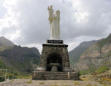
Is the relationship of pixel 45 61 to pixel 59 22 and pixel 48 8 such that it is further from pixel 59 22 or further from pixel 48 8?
pixel 48 8

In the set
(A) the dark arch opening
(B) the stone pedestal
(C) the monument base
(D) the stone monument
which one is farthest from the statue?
(C) the monument base

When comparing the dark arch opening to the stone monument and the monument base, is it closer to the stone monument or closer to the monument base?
the stone monument

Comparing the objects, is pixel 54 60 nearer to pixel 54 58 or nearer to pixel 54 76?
pixel 54 58

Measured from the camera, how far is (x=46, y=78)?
75.9ft

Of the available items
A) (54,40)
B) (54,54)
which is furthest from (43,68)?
(54,40)

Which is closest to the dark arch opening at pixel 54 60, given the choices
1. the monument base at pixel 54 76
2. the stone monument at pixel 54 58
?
the stone monument at pixel 54 58

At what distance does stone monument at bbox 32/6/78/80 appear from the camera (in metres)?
23.3

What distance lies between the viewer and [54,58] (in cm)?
2734

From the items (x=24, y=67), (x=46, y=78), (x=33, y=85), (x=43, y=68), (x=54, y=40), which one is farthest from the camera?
(x=24, y=67)

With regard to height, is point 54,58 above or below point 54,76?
above

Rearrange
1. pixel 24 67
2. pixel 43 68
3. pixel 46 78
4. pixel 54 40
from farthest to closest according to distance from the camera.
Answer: pixel 24 67, pixel 54 40, pixel 43 68, pixel 46 78

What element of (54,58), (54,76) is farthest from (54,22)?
(54,76)

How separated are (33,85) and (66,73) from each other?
8.49 meters

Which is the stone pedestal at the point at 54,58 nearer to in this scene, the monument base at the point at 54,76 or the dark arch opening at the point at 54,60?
the dark arch opening at the point at 54,60
